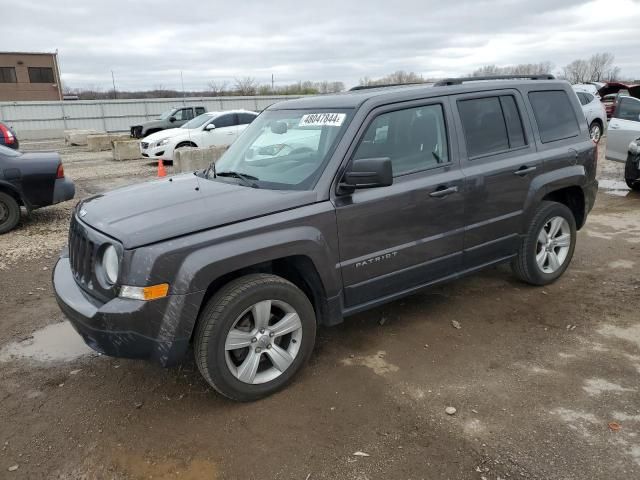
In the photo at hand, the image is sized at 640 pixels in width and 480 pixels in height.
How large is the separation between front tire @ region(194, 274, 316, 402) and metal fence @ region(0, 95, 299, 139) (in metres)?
27.0

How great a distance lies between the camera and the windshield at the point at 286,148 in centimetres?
352

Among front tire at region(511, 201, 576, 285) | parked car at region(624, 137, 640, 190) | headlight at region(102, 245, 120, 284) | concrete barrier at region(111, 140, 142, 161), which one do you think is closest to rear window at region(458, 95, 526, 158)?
front tire at region(511, 201, 576, 285)

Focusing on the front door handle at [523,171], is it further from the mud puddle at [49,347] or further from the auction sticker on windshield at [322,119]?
the mud puddle at [49,347]

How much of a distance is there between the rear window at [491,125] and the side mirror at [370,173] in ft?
3.78

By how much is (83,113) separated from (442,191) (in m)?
32.0

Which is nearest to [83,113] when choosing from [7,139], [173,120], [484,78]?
[173,120]

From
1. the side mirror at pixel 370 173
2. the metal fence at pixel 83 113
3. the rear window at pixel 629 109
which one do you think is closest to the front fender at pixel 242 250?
the side mirror at pixel 370 173

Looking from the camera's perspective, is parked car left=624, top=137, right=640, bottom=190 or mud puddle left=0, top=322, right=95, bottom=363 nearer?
mud puddle left=0, top=322, right=95, bottom=363

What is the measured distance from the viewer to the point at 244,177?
12.4 ft

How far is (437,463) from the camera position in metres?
2.67

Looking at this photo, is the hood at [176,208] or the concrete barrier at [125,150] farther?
the concrete barrier at [125,150]

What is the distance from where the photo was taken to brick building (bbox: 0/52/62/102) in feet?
183

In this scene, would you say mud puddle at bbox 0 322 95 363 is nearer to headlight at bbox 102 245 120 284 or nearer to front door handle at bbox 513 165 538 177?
headlight at bbox 102 245 120 284

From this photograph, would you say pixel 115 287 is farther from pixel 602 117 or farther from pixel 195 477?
pixel 602 117
